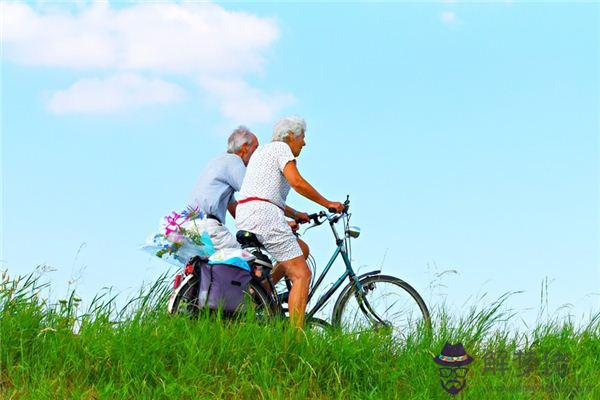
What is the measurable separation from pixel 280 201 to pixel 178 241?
139 centimetres

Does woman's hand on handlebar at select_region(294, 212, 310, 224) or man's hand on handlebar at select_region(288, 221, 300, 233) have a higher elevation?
woman's hand on handlebar at select_region(294, 212, 310, 224)

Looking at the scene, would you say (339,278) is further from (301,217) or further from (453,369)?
(453,369)

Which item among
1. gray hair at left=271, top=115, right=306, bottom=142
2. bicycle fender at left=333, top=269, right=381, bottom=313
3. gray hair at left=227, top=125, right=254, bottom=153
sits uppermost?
gray hair at left=227, top=125, right=254, bottom=153

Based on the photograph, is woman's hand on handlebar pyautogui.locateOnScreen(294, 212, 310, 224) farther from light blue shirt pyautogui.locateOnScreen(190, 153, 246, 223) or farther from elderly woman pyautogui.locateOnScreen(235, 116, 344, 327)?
light blue shirt pyautogui.locateOnScreen(190, 153, 246, 223)

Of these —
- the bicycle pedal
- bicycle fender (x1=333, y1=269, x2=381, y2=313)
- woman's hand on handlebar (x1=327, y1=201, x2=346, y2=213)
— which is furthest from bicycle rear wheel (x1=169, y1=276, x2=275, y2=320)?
woman's hand on handlebar (x1=327, y1=201, x2=346, y2=213)

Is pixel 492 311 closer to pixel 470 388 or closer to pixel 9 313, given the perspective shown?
pixel 470 388

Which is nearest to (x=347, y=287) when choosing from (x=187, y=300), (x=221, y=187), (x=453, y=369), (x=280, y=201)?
(x=280, y=201)

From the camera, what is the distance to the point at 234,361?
6945mm

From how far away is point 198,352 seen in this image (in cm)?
686

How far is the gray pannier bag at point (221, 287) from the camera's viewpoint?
7.79 meters

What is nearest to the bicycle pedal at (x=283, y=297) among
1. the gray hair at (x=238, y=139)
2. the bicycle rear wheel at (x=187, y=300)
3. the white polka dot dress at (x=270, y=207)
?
the white polka dot dress at (x=270, y=207)

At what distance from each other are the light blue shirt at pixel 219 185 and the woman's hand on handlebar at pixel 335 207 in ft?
4.83

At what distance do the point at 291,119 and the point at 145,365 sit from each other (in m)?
2.67

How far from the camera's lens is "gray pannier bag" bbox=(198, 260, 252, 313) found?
7.79 metres
